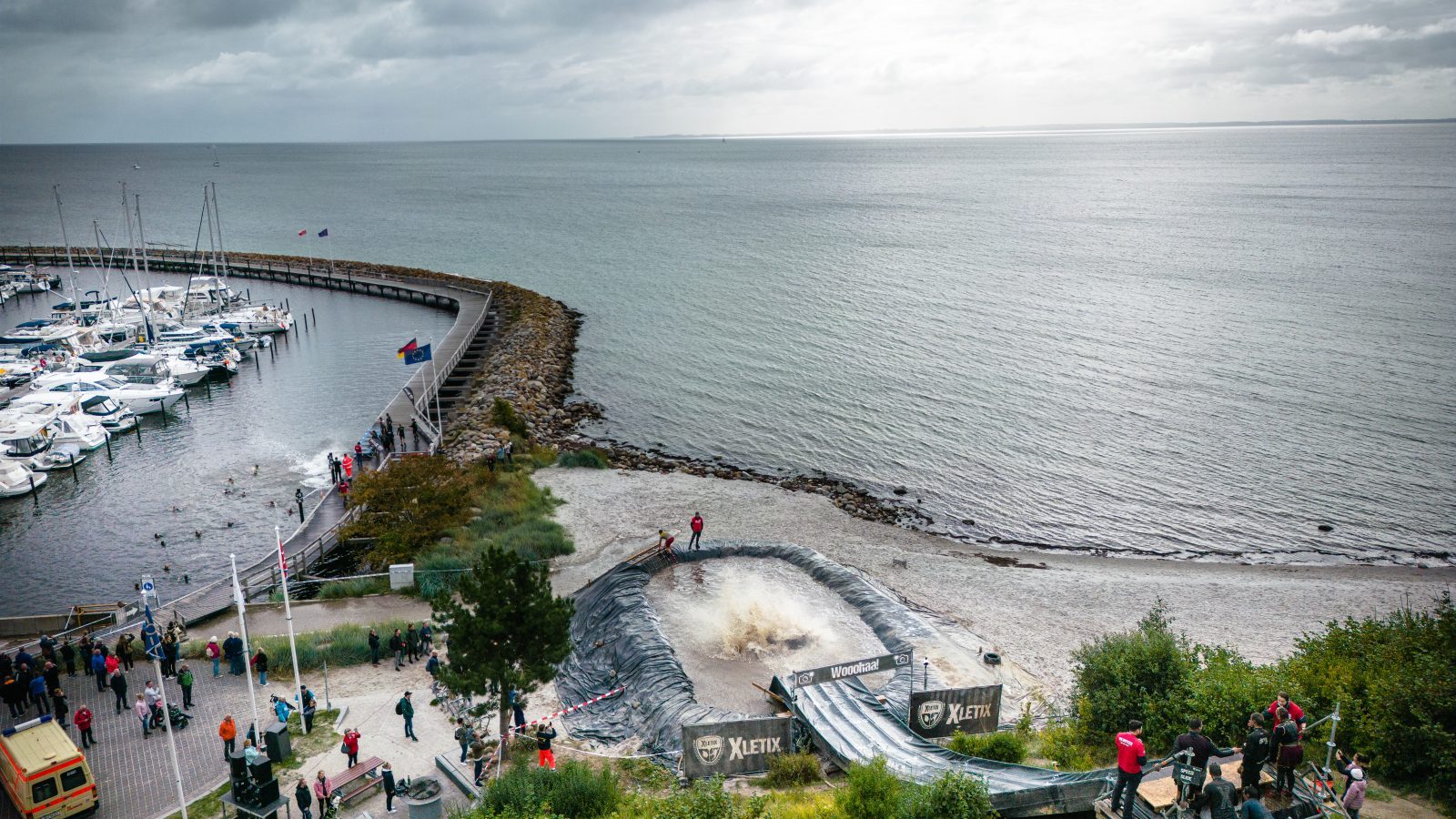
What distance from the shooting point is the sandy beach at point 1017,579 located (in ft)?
96.2

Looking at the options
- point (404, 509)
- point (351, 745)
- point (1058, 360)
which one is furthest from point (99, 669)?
point (1058, 360)

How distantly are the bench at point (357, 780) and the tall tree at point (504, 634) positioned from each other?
7.62ft

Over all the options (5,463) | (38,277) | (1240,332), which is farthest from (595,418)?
(38,277)

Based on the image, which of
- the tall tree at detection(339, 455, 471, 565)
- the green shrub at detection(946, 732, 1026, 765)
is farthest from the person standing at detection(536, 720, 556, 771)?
the tall tree at detection(339, 455, 471, 565)

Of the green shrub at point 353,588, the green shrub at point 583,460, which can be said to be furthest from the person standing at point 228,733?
the green shrub at point 583,460

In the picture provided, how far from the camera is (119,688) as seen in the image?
832 inches

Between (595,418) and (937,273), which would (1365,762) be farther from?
(937,273)

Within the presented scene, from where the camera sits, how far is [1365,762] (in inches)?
605

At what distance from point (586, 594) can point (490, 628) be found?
920 cm

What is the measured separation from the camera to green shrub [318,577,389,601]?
28406 millimetres

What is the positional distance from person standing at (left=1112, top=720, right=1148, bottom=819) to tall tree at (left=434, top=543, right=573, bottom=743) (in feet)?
36.3

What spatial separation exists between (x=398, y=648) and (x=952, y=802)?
15.9 m

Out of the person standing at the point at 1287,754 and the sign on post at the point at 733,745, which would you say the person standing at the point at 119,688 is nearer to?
the sign on post at the point at 733,745

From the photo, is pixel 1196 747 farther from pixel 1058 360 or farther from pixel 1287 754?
pixel 1058 360
